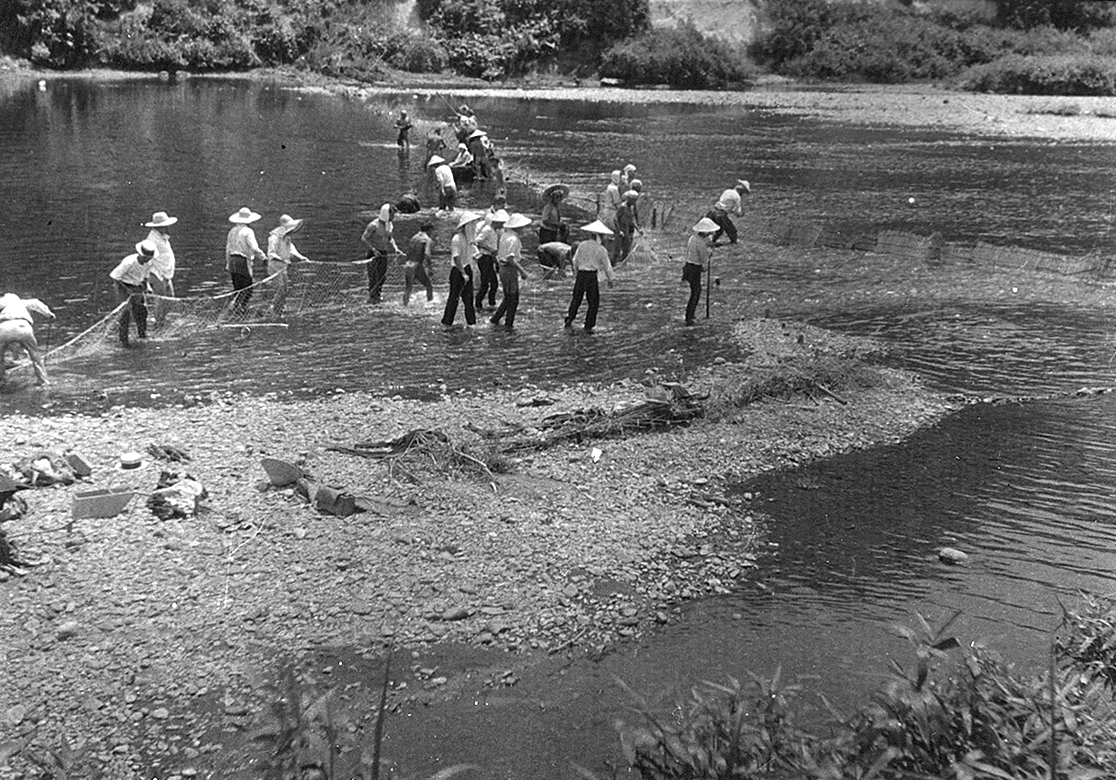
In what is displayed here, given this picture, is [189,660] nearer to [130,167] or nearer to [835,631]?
[835,631]

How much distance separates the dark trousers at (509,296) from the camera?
1858 centimetres

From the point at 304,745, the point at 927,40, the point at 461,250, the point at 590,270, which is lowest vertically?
the point at 304,745

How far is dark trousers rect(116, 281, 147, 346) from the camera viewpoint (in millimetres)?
16906

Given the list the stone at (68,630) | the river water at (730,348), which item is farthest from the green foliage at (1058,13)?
the stone at (68,630)

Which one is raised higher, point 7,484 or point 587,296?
point 587,296

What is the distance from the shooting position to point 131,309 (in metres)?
17.1

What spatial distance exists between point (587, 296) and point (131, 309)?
7.54 metres

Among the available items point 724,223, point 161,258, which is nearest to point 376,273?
point 161,258

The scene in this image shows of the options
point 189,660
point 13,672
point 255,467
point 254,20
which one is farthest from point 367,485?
point 254,20

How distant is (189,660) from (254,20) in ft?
265

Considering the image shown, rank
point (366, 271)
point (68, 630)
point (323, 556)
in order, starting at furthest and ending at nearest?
point (366, 271), point (323, 556), point (68, 630)

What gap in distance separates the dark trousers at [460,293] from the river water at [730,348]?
420mm

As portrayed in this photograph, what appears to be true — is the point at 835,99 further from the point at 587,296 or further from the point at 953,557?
the point at 953,557

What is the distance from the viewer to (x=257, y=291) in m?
19.9
